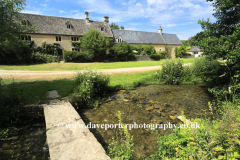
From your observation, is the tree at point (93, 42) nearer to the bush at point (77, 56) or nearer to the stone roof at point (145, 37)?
the bush at point (77, 56)

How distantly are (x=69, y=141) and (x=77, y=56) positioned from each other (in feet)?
81.8

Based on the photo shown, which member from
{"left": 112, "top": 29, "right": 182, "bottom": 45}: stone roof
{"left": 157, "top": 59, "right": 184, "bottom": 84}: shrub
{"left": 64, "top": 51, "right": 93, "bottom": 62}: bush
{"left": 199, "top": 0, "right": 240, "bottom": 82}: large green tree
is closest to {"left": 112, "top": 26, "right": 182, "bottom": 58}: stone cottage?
{"left": 112, "top": 29, "right": 182, "bottom": 45}: stone roof

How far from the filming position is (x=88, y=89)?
658 centimetres

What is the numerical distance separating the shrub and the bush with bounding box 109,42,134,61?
20.9m

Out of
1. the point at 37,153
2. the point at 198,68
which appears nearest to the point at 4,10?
the point at 37,153

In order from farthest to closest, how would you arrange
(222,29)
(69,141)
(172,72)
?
(172,72) → (222,29) → (69,141)

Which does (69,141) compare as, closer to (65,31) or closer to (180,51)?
(65,31)

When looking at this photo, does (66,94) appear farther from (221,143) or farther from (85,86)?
(221,143)

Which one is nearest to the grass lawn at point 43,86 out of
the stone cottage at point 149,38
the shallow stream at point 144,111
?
the shallow stream at point 144,111

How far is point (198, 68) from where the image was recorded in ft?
40.3

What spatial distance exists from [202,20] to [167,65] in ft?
14.9

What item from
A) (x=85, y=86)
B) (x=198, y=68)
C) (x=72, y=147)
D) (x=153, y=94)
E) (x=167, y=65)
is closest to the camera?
(x=72, y=147)

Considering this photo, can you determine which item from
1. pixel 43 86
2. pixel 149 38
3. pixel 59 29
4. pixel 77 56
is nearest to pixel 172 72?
pixel 43 86

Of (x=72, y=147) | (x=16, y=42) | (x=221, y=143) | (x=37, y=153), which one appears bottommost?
(x=37, y=153)
